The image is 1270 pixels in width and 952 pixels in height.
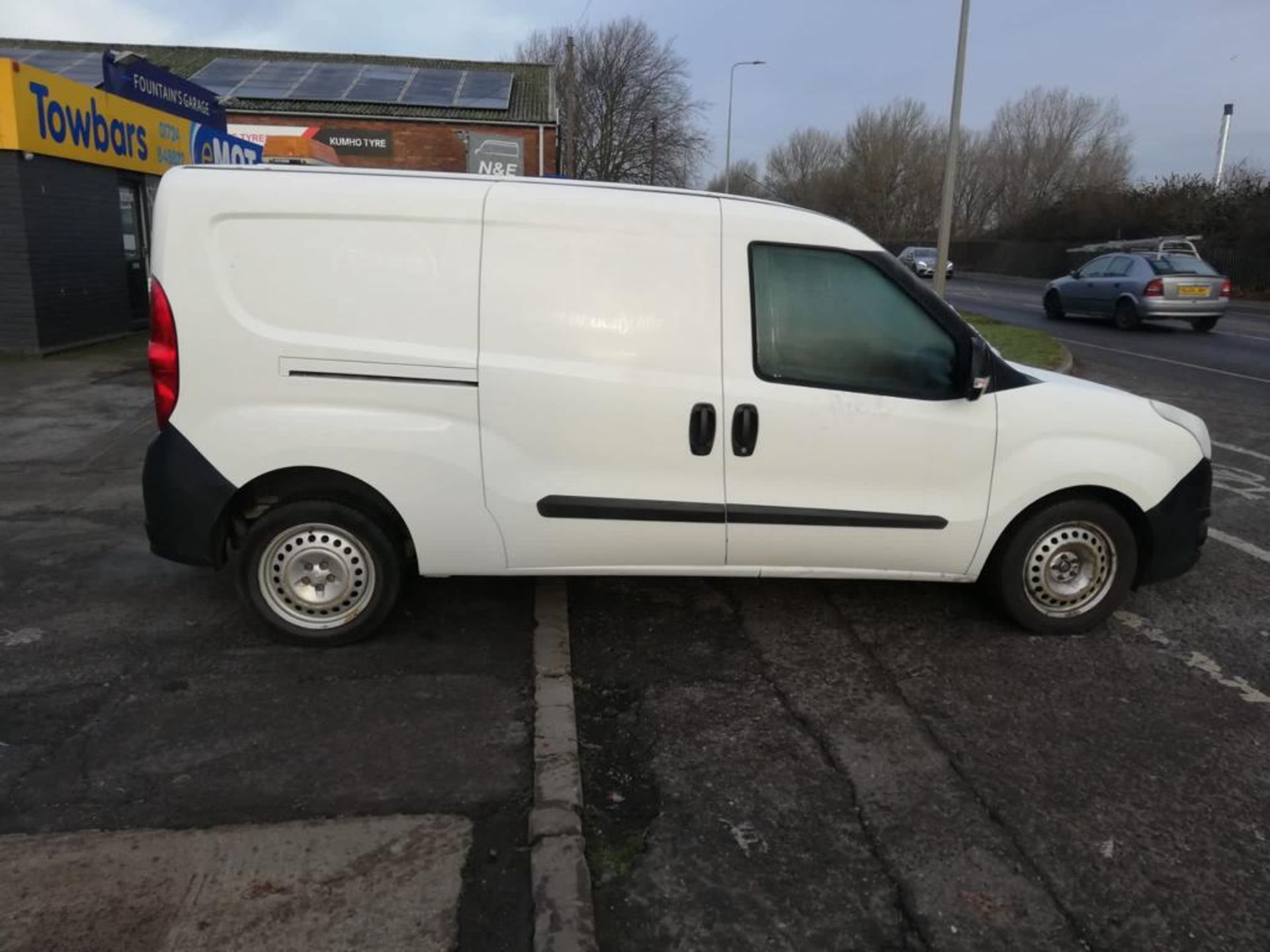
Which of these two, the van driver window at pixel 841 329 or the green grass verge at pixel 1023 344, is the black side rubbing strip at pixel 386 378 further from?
the green grass verge at pixel 1023 344

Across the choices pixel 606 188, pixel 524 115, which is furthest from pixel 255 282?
pixel 524 115

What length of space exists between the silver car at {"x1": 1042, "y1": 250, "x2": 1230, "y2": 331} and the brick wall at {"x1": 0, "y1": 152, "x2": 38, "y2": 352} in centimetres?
1913

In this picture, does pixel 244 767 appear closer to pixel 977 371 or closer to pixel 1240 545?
pixel 977 371

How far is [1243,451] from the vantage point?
879cm

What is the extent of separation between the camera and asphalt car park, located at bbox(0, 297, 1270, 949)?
8.85 feet

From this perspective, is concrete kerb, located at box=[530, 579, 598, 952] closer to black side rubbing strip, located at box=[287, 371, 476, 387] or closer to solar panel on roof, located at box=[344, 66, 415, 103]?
black side rubbing strip, located at box=[287, 371, 476, 387]

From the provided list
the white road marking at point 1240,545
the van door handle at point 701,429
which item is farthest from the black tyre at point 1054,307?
the van door handle at point 701,429

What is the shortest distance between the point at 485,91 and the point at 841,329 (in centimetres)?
3633

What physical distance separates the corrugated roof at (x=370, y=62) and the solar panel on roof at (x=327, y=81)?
419mm

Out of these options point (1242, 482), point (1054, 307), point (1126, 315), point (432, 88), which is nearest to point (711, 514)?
point (1242, 482)

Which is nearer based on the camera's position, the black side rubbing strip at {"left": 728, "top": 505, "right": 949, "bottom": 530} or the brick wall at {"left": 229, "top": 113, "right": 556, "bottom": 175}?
the black side rubbing strip at {"left": 728, "top": 505, "right": 949, "bottom": 530}

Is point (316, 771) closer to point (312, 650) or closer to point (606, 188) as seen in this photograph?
point (312, 650)

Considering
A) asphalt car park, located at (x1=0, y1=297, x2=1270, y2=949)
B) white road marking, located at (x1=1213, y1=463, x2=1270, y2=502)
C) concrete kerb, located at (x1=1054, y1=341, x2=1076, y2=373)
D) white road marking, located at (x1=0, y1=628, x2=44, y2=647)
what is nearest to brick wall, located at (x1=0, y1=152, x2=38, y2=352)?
asphalt car park, located at (x1=0, y1=297, x2=1270, y2=949)

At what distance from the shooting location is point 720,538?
4.13 meters
